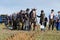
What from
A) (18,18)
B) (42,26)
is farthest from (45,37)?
(18,18)

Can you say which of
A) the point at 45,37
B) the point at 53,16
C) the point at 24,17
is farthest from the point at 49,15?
the point at 45,37

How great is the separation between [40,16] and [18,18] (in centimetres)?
260

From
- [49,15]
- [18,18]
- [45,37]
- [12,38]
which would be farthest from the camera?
[18,18]

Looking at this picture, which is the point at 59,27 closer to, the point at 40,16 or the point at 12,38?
the point at 40,16

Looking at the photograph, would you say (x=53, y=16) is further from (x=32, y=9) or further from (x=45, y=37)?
(x=45, y=37)

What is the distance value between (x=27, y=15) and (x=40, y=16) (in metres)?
1.12

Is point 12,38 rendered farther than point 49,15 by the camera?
No

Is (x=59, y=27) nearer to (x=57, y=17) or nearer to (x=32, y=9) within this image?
(x=57, y=17)

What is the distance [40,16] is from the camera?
26.0 meters

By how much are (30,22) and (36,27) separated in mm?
857

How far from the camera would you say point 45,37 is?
21453 millimetres

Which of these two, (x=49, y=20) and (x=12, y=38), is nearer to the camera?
(x=12, y=38)

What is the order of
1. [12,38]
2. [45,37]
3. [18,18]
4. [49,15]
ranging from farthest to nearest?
1. [18,18]
2. [49,15]
3. [45,37]
4. [12,38]

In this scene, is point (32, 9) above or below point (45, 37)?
above
